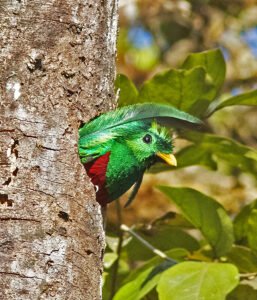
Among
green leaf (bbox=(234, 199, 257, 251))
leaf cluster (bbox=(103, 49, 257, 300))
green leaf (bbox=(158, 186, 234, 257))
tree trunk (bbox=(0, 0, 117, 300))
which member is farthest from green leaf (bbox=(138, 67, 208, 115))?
tree trunk (bbox=(0, 0, 117, 300))

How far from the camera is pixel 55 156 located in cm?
209

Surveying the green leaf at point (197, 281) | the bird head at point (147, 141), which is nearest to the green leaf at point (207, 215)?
the green leaf at point (197, 281)

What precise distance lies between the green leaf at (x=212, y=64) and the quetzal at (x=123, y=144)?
395 millimetres

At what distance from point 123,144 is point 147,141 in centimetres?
8

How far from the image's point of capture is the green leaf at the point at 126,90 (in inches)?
106

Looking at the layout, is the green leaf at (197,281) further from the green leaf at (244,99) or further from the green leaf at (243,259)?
the green leaf at (244,99)

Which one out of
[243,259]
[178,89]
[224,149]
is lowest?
[243,259]

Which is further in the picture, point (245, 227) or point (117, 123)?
point (245, 227)

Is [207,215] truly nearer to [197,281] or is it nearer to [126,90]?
[197,281]

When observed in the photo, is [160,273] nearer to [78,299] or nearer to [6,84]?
[78,299]

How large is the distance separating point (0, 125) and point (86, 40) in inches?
12.6

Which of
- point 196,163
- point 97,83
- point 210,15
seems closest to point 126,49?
point 210,15

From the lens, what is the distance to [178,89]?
2715mm

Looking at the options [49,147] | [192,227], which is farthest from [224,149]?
[49,147]
